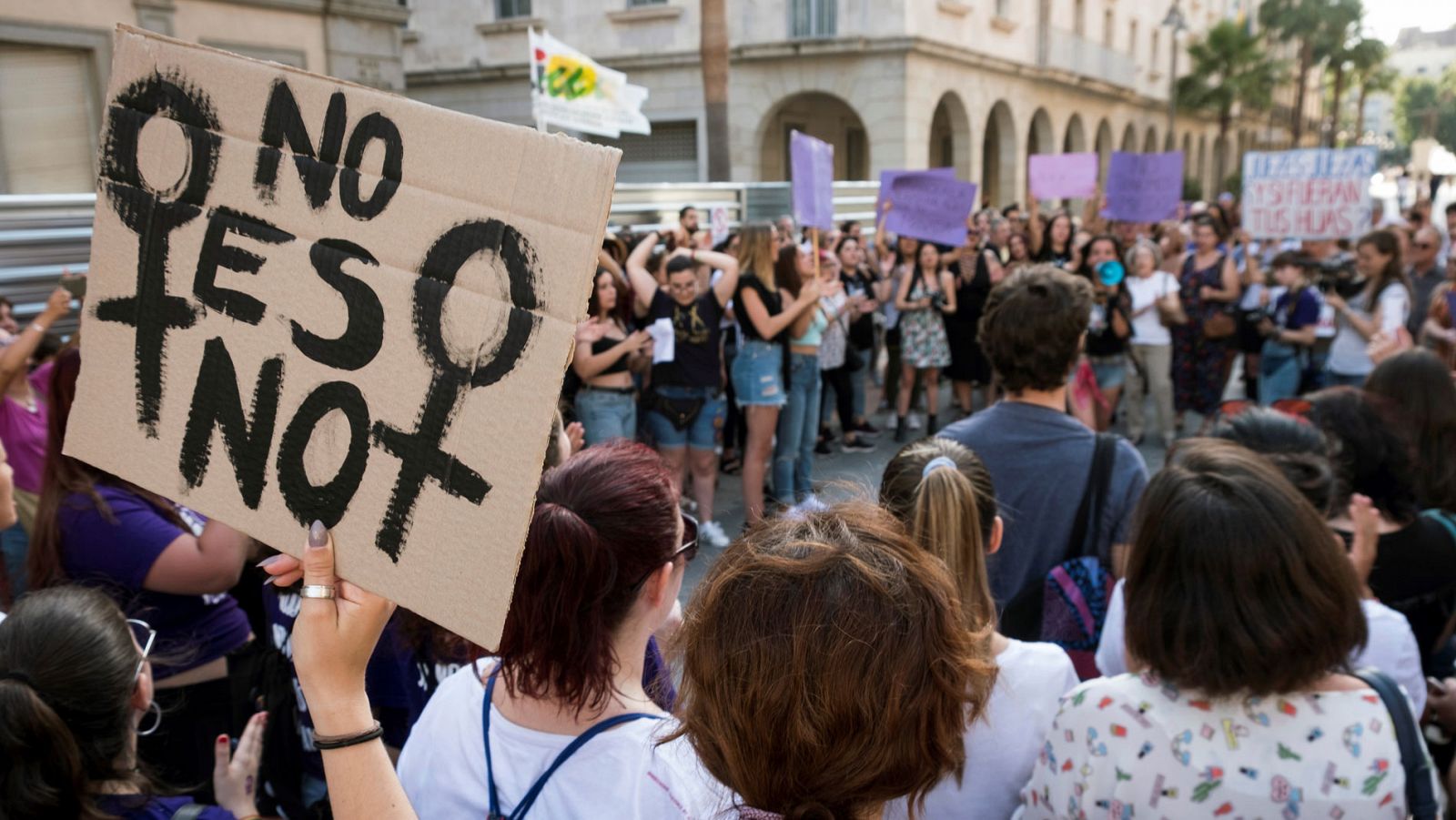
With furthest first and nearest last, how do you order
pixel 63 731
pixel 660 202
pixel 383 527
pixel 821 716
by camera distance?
pixel 660 202 < pixel 63 731 < pixel 383 527 < pixel 821 716

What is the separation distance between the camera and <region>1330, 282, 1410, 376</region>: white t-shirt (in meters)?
6.16

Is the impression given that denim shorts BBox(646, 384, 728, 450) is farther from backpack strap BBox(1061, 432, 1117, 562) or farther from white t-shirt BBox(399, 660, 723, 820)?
white t-shirt BBox(399, 660, 723, 820)

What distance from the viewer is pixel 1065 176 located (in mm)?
13383

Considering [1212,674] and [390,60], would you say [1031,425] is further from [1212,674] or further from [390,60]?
[390,60]

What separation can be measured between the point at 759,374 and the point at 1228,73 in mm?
35739

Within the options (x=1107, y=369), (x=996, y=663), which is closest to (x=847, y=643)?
(x=996, y=663)

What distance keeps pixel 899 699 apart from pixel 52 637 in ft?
4.76

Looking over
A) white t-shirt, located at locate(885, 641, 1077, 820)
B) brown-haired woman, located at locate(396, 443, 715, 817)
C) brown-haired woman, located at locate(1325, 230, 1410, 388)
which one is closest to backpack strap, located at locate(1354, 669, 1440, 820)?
white t-shirt, located at locate(885, 641, 1077, 820)

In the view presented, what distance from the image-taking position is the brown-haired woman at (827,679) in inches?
44.5

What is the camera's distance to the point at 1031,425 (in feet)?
9.21

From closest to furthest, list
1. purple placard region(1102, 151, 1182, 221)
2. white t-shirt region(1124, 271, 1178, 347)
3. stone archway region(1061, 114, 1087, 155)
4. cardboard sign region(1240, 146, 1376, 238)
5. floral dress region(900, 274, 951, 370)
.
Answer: white t-shirt region(1124, 271, 1178, 347) → floral dress region(900, 274, 951, 370) → cardboard sign region(1240, 146, 1376, 238) → purple placard region(1102, 151, 1182, 221) → stone archway region(1061, 114, 1087, 155)

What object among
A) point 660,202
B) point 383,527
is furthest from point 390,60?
point 383,527

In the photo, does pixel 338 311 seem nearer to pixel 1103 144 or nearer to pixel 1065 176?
pixel 1065 176

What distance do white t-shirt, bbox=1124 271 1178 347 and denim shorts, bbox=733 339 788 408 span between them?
10.9ft
